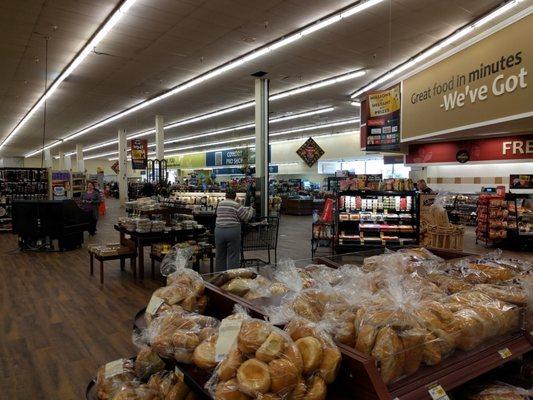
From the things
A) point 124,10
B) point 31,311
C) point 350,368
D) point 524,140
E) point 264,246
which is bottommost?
point 31,311

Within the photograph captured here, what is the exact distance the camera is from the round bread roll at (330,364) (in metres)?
1.29

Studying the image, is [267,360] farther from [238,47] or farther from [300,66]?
[300,66]

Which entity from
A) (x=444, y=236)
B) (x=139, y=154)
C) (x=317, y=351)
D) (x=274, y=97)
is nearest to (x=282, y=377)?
(x=317, y=351)

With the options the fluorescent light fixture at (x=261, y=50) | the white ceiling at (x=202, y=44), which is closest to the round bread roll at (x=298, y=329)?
the white ceiling at (x=202, y=44)

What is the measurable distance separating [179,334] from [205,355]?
0.19 metres

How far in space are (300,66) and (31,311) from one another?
808cm

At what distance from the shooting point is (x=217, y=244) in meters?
5.58

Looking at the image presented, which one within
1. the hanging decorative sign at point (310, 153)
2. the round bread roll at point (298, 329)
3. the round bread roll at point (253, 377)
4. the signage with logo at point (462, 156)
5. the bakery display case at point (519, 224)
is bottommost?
the bakery display case at point (519, 224)

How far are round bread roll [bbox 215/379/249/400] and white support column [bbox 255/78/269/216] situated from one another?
9.45 m

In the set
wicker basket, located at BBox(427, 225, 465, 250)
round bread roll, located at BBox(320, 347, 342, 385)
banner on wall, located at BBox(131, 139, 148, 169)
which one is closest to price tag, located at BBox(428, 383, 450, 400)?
round bread roll, located at BBox(320, 347, 342, 385)

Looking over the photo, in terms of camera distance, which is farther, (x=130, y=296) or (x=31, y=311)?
(x=130, y=296)

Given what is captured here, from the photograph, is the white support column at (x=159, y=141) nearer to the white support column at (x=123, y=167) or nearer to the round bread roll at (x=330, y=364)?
the white support column at (x=123, y=167)

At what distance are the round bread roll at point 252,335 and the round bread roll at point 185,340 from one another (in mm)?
290

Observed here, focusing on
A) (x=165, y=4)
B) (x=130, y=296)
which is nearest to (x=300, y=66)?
(x=165, y=4)
